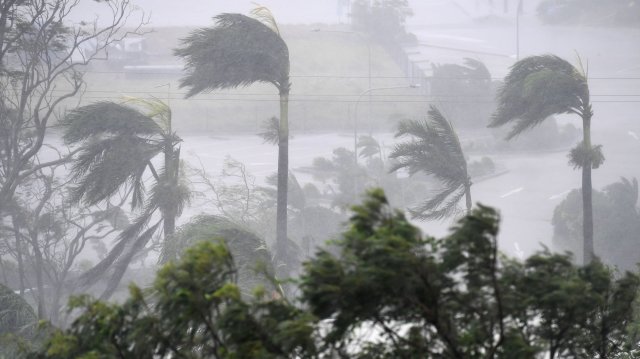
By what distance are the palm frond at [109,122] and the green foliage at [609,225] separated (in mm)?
9963

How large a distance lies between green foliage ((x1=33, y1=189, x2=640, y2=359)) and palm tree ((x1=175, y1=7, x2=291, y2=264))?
9090 millimetres

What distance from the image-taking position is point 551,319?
5.34m

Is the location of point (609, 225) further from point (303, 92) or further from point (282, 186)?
point (303, 92)

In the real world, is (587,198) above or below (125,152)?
below

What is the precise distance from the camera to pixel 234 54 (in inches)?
551

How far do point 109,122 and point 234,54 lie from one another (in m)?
2.35

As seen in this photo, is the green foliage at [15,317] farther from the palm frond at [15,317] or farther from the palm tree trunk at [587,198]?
the palm tree trunk at [587,198]

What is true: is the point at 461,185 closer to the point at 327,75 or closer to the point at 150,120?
the point at 150,120

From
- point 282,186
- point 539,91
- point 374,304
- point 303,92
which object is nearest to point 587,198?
point 539,91

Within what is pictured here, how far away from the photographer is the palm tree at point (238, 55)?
552 inches

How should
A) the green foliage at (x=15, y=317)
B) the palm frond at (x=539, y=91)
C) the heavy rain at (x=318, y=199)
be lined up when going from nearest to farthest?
the heavy rain at (x=318, y=199)
the green foliage at (x=15, y=317)
the palm frond at (x=539, y=91)

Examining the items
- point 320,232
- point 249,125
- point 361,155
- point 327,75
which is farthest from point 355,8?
point 320,232

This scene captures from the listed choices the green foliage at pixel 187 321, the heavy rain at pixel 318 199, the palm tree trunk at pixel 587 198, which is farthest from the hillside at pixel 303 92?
the green foliage at pixel 187 321

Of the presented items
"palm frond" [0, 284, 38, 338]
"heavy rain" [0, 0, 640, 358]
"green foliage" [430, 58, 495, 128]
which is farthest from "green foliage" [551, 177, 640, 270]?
"palm frond" [0, 284, 38, 338]
